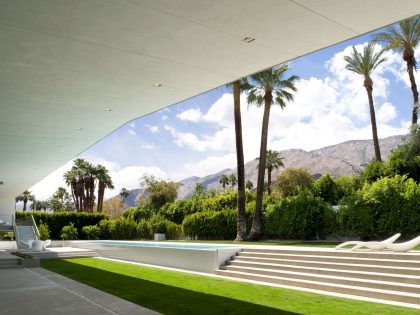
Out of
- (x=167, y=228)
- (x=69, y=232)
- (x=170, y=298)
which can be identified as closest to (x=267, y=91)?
(x=167, y=228)

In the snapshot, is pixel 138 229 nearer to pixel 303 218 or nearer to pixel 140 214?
pixel 140 214

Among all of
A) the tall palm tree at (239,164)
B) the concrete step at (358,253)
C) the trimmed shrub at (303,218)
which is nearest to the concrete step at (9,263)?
the concrete step at (358,253)

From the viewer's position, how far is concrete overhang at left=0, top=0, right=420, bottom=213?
514 cm

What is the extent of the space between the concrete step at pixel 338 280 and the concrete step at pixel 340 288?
0.42 ft

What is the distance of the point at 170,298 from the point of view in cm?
811

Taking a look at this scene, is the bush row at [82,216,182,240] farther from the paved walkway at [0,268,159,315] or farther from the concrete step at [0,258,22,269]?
the paved walkway at [0,268,159,315]

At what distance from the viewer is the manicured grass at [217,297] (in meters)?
6.76

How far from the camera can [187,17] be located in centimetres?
538

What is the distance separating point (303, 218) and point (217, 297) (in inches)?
522

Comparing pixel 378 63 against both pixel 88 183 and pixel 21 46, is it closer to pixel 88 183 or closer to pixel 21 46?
pixel 21 46

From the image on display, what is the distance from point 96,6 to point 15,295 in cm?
638

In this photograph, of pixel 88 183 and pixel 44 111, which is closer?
pixel 44 111

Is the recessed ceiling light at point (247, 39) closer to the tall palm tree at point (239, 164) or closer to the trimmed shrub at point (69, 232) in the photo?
the tall palm tree at point (239, 164)

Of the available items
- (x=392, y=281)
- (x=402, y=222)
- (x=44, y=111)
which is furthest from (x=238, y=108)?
(x=392, y=281)
